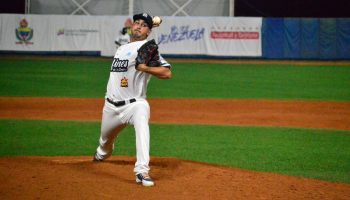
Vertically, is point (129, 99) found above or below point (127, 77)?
below

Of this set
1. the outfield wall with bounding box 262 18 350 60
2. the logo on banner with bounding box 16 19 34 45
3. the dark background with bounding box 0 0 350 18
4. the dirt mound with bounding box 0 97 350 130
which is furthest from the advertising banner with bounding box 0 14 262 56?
the dirt mound with bounding box 0 97 350 130

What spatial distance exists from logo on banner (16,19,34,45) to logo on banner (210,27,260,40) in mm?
10398

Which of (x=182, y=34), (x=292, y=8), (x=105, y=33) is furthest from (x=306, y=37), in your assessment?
(x=105, y=33)

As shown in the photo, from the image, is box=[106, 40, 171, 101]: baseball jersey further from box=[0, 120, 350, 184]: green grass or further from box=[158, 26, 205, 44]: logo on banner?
box=[158, 26, 205, 44]: logo on banner

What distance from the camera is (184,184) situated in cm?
469

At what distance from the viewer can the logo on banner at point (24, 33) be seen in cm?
2603

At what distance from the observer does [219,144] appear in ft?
24.0

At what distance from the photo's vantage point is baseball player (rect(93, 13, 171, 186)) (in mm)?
4582

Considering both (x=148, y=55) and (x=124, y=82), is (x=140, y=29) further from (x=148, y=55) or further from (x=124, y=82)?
(x=124, y=82)

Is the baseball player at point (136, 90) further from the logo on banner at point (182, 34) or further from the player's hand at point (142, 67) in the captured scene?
the logo on banner at point (182, 34)

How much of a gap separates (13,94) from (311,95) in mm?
8570

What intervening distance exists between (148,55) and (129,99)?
20.3 inches

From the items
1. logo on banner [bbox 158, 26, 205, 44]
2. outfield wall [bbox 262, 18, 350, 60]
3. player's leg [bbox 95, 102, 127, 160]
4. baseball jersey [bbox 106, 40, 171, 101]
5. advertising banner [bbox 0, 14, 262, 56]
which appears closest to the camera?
baseball jersey [bbox 106, 40, 171, 101]

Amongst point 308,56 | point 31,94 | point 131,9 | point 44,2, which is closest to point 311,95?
point 31,94
